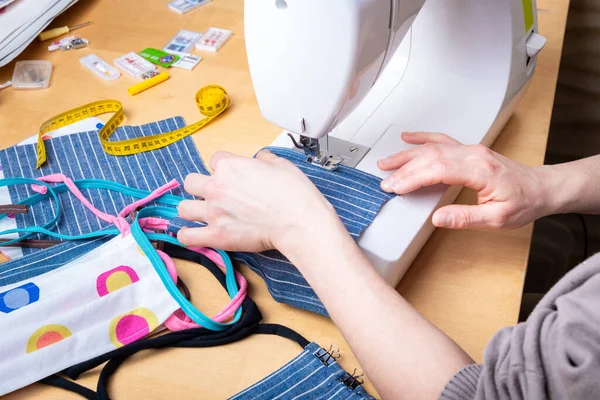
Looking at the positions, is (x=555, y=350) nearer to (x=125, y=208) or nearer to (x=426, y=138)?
(x=426, y=138)

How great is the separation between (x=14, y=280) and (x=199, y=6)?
1049 millimetres

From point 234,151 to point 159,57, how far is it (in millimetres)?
436

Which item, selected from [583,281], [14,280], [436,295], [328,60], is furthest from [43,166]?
[583,281]

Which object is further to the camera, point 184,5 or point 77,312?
point 184,5

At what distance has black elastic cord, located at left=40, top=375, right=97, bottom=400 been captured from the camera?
917mm

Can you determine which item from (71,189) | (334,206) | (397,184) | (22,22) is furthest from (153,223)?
(22,22)

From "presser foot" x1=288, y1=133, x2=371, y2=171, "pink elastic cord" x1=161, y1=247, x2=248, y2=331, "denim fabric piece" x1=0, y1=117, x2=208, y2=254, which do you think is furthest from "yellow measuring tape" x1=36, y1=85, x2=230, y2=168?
"pink elastic cord" x1=161, y1=247, x2=248, y2=331

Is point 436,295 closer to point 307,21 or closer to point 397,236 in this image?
point 397,236

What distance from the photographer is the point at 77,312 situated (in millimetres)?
963

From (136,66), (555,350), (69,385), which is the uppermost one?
(555,350)

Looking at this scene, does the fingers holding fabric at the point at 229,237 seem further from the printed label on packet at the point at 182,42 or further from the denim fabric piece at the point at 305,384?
the printed label on packet at the point at 182,42

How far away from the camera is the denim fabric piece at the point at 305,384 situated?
0.89m

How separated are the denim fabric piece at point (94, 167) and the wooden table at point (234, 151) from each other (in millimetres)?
57

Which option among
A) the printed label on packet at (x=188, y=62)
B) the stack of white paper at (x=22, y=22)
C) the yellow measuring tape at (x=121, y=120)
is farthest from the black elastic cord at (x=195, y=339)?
the stack of white paper at (x=22, y=22)
